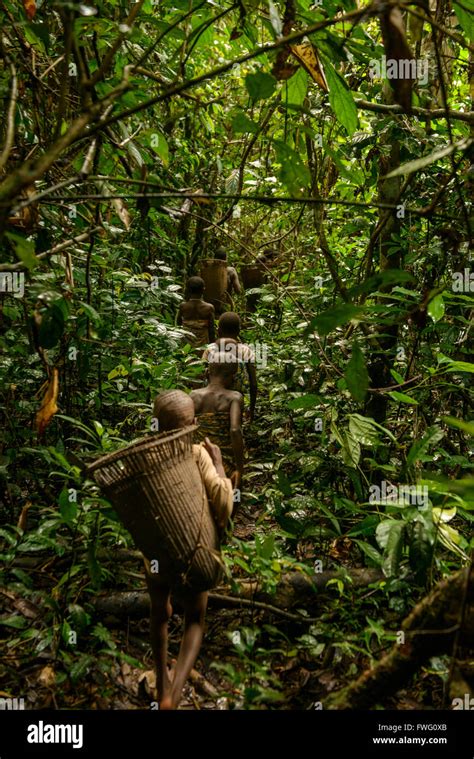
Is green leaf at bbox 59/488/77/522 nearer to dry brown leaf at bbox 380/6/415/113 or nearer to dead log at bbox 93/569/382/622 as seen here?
dead log at bbox 93/569/382/622

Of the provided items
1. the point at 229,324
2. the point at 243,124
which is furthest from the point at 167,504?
the point at 229,324

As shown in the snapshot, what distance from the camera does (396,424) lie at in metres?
3.72

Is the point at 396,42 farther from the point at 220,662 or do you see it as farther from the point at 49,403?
the point at 220,662

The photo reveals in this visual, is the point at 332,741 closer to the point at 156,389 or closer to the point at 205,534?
the point at 205,534

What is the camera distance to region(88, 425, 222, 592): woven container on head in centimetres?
183

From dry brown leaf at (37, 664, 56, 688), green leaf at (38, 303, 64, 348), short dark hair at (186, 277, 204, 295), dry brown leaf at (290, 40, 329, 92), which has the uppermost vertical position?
short dark hair at (186, 277, 204, 295)

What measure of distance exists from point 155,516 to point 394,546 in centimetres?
95

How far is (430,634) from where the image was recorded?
1187 millimetres

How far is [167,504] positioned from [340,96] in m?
1.52

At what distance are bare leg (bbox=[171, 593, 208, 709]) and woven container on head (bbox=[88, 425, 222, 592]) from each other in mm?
147

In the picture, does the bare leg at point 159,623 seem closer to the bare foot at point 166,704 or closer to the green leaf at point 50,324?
the bare foot at point 166,704

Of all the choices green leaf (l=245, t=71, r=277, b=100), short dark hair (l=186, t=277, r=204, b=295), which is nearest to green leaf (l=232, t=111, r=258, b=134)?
green leaf (l=245, t=71, r=277, b=100)

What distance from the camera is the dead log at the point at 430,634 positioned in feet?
3.74

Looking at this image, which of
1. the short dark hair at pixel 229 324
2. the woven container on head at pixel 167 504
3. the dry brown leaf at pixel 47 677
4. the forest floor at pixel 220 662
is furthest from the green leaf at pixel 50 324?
the short dark hair at pixel 229 324
